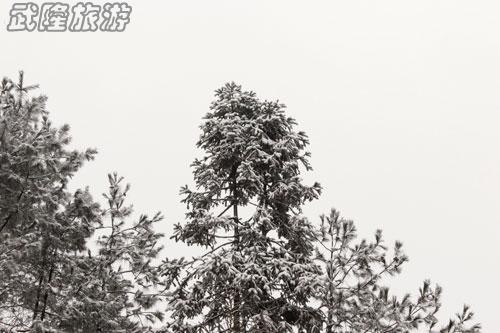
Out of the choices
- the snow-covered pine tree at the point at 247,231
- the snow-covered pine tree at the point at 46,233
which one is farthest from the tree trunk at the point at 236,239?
the snow-covered pine tree at the point at 46,233

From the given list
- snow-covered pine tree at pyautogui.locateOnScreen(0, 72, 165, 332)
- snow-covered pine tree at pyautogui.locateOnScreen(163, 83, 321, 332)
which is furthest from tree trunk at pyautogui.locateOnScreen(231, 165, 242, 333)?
snow-covered pine tree at pyautogui.locateOnScreen(0, 72, 165, 332)

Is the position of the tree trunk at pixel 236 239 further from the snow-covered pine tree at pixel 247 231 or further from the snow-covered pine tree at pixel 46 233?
the snow-covered pine tree at pixel 46 233

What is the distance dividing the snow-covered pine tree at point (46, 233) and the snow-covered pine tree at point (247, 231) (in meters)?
1.90

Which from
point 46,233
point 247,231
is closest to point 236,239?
point 247,231

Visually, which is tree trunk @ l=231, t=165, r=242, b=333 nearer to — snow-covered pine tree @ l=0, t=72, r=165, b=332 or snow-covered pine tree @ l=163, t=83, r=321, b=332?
snow-covered pine tree @ l=163, t=83, r=321, b=332

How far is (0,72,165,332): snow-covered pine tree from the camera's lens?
38.5ft

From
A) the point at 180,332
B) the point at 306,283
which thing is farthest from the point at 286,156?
the point at 180,332

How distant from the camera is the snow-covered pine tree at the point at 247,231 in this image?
12.4 metres

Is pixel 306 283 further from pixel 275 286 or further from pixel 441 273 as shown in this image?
pixel 441 273

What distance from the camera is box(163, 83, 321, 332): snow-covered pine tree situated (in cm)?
1237

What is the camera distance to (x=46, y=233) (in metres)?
12.3

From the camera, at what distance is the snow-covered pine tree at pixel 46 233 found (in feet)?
38.5

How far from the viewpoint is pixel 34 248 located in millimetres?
12102

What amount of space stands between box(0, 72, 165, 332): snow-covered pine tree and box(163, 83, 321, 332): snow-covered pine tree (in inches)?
75.0
